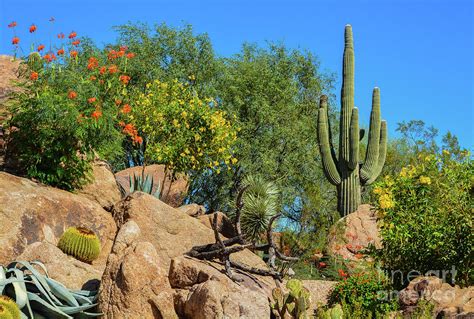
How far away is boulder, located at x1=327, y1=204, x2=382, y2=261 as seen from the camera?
16312 mm

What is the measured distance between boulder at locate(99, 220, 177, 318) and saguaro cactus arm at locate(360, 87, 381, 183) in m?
13.9

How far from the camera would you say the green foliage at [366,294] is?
9945mm

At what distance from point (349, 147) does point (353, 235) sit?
407cm

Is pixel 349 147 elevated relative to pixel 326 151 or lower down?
elevated

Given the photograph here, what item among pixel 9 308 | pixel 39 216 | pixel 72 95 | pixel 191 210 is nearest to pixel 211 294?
pixel 9 308

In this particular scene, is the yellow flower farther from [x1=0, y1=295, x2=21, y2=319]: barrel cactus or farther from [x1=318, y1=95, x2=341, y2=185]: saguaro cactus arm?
[x1=318, y1=95, x2=341, y2=185]: saguaro cactus arm

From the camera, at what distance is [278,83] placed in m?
24.8

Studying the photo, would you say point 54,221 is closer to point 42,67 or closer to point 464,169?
point 42,67

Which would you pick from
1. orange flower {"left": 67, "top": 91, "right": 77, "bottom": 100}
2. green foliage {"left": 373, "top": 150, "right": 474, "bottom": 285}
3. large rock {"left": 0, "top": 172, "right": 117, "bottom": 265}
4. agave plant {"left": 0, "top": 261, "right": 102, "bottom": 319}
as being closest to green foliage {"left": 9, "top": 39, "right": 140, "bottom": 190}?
orange flower {"left": 67, "top": 91, "right": 77, "bottom": 100}

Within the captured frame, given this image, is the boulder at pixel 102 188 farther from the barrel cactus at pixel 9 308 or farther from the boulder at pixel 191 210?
the barrel cactus at pixel 9 308

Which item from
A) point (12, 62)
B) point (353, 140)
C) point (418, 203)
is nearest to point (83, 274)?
point (418, 203)

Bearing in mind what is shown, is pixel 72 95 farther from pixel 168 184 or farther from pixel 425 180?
pixel 168 184

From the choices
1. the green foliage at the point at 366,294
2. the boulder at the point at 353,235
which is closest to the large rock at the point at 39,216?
the green foliage at the point at 366,294

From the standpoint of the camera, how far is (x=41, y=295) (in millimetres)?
8156
